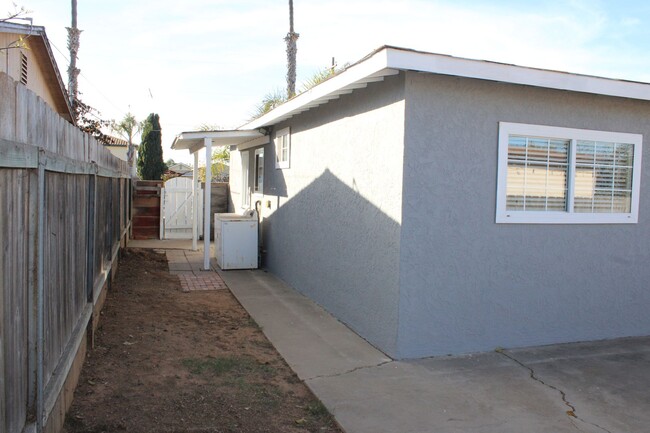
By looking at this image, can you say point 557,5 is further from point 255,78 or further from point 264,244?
point 255,78

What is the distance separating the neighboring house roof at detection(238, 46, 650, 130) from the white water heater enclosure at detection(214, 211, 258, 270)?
15.9 ft

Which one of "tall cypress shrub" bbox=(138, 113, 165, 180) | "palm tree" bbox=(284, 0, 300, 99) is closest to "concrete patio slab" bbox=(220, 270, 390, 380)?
"palm tree" bbox=(284, 0, 300, 99)

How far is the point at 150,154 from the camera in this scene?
28906 millimetres

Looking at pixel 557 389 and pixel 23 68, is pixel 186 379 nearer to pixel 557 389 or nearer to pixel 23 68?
pixel 557 389

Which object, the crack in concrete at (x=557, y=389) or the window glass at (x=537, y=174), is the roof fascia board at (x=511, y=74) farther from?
the crack in concrete at (x=557, y=389)

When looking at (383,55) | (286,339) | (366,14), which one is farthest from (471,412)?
(366,14)

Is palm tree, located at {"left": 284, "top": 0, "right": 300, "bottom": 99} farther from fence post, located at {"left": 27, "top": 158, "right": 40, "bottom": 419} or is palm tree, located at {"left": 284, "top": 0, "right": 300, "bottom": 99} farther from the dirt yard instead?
fence post, located at {"left": 27, "top": 158, "right": 40, "bottom": 419}

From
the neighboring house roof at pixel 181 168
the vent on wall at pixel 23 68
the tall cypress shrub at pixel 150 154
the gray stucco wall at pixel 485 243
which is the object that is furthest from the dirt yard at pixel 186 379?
the neighboring house roof at pixel 181 168

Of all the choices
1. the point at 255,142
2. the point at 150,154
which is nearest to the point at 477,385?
the point at 255,142

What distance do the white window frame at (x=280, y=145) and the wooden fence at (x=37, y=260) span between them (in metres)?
5.29

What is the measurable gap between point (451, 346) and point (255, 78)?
1052 inches

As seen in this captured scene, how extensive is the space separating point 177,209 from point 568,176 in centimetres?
1234

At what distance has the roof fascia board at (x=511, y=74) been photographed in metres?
5.13

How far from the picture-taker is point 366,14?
15414mm
